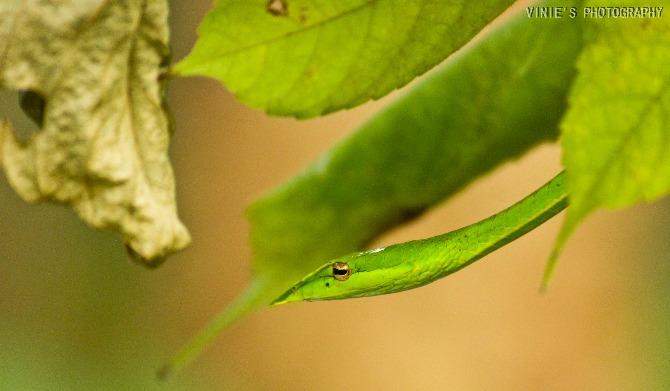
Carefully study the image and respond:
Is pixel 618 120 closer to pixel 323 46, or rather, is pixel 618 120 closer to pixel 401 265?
pixel 323 46

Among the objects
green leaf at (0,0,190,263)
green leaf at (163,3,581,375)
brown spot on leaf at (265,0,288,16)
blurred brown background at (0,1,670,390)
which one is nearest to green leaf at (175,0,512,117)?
brown spot on leaf at (265,0,288,16)

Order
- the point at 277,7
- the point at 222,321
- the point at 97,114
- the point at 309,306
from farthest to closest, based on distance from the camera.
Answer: the point at 309,306 < the point at 222,321 < the point at 97,114 < the point at 277,7

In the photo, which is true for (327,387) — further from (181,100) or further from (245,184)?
(181,100)

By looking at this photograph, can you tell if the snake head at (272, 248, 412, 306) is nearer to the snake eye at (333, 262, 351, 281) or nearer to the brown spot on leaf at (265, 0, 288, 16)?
the snake eye at (333, 262, 351, 281)

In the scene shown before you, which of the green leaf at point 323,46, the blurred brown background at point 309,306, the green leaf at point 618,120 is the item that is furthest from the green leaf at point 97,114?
the blurred brown background at point 309,306

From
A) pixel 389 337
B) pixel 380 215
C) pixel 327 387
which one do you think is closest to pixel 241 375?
pixel 327 387

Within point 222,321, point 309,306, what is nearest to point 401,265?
point 222,321

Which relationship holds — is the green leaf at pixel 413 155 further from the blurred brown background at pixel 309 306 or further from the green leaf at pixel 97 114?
the blurred brown background at pixel 309 306
